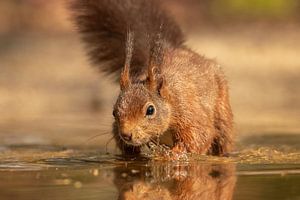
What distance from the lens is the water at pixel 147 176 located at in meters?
6.62

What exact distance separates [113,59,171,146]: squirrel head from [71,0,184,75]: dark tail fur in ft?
4.11

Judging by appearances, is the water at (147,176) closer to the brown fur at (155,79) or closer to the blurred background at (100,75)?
the brown fur at (155,79)

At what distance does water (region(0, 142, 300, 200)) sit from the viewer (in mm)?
6625

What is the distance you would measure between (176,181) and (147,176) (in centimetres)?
37

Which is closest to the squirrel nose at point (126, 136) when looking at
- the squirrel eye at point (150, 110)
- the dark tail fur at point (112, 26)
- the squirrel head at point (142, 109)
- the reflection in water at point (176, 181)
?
the squirrel head at point (142, 109)

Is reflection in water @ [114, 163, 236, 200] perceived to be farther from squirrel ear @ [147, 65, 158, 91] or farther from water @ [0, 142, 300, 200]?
squirrel ear @ [147, 65, 158, 91]

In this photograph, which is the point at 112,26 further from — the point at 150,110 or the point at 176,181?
the point at 176,181

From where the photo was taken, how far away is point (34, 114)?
13.8 meters

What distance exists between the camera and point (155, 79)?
8672mm

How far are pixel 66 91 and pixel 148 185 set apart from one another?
864 cm

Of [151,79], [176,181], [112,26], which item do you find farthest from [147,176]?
[112,26]

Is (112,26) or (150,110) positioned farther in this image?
(112,26)

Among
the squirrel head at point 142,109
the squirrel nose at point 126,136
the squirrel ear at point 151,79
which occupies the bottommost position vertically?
the squirrel nose at point 126,136

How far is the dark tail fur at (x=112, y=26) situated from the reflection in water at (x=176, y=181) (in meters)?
2.06
